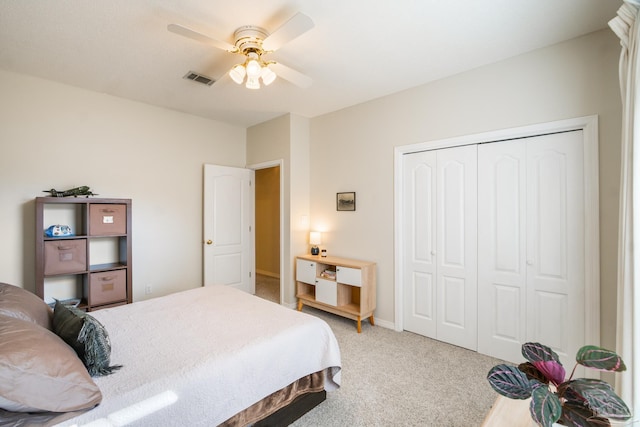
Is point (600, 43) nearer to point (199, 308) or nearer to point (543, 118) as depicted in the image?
point (543, 118)

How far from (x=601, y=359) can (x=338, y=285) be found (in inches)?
112

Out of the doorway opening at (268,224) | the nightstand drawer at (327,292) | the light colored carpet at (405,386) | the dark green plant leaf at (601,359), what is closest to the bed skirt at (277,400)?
the light colored carpet at (405,386)

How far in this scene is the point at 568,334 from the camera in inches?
94.3

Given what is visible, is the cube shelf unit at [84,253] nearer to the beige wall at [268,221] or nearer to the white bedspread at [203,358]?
the white bedspread at [203,358]

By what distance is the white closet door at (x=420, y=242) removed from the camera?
3172 mm

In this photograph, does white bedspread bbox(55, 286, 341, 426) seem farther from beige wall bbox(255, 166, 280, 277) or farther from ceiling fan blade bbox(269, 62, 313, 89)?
beige wall bbox(255, 166, 280, 277)

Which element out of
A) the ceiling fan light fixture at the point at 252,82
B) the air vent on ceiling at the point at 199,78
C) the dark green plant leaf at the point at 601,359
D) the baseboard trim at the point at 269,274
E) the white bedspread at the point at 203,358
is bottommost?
the baseboard trim at the point at 269,274

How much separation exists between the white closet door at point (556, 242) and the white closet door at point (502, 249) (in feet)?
0.21

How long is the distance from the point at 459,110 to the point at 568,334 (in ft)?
7.21

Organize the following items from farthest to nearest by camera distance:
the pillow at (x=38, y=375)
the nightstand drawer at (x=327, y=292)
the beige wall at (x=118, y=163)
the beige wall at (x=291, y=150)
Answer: the nightstand drawer at (x=327, y=292)
the beige wall at (x=118, y=163)
the beige wall at (x=291, y=150)
the pillow at (x=38, y=375)

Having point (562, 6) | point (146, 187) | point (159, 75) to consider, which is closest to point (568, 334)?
point (562, 6)

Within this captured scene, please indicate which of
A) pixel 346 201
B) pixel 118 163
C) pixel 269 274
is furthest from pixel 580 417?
pixel 269 274

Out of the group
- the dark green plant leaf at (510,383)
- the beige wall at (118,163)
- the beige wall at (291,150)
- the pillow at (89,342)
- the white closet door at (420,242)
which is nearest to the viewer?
the dark green plant leaf at (510,383)

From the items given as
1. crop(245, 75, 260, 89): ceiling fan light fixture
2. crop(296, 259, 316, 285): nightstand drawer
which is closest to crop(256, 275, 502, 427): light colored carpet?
crop(296, 259, 316, 285): nightstand drawer
